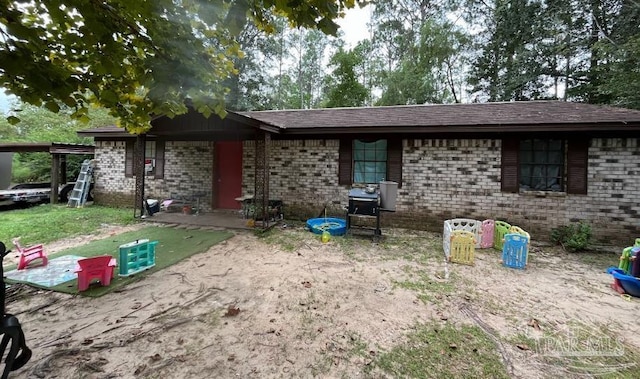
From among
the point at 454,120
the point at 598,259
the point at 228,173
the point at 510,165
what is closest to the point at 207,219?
the point at 228,173

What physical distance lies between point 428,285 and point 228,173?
746 centimetres

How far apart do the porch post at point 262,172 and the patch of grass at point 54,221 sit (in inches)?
151

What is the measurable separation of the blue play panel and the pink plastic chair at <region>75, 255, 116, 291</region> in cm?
42

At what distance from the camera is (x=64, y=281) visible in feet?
13.4

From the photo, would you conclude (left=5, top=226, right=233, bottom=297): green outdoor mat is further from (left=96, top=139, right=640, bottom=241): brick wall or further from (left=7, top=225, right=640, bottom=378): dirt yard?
(left=96, top=139, right=640, bottom=241): brick wall

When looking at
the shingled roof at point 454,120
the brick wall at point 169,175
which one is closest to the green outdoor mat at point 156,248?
the brick wall at point 169,175

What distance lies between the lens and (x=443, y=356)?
2648 mm

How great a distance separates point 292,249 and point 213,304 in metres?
2.43

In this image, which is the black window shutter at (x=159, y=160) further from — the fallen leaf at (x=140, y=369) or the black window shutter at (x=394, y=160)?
the fallen leaf at (x=140, y=369)

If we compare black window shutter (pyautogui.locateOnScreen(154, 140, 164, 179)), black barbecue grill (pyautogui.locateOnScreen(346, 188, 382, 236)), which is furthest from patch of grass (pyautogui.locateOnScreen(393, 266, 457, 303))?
black window shutter (pyautogui.locateOnScreen(154, 140, 164, 179))

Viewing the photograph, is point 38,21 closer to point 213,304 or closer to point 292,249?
point 213,304

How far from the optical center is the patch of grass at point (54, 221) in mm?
6344

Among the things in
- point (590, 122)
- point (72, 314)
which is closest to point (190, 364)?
point (72, 314)

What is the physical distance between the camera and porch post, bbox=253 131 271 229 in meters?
7.19
